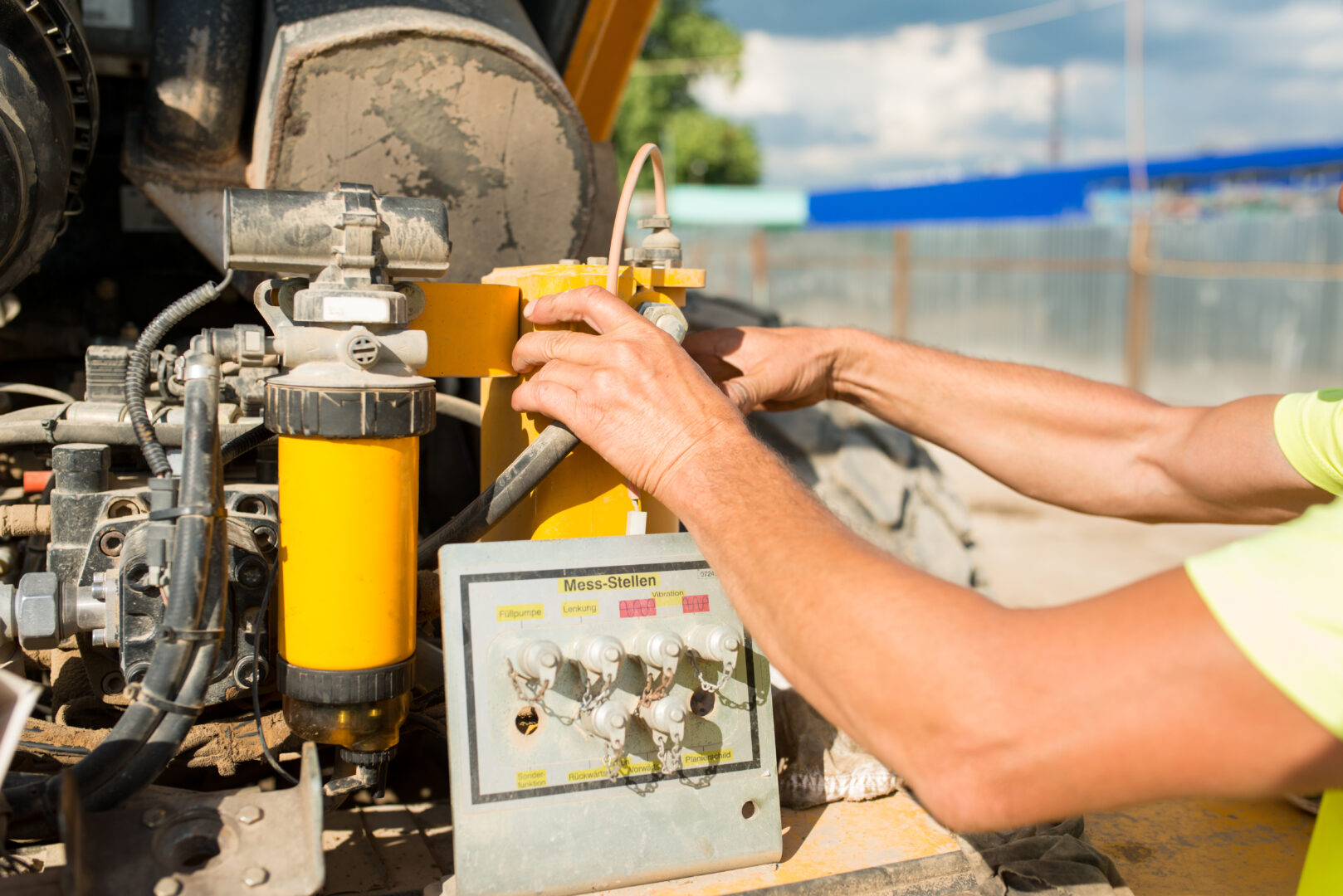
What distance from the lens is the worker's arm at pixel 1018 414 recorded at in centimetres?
164

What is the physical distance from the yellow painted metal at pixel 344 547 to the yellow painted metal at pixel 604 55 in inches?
51.4

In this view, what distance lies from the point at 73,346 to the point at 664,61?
22939 millimetres

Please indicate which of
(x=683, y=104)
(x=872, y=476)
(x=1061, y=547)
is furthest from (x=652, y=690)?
(x=683, y=104)

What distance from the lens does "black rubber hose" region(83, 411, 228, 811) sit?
1.00 m

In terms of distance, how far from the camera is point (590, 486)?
1338 millimetres

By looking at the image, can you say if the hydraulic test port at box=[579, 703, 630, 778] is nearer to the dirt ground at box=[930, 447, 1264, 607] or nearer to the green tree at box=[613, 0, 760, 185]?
the dirt ground at box=[930, 447, 1264, 607]

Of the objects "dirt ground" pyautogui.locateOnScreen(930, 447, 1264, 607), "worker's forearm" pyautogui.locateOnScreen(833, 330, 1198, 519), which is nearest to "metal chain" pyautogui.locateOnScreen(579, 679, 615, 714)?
"worker's forearm" pyautogui.locateOnScreen(833, 330, 1198, 519)

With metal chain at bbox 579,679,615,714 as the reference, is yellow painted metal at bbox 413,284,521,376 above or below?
above

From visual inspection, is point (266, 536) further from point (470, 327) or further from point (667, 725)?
point (667, 725)

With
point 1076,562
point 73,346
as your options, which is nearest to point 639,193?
point 1076,562

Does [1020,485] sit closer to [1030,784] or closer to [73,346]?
[1030,784]

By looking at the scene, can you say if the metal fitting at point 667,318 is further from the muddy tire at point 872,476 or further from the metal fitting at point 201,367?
the muddy tire at point 872,476

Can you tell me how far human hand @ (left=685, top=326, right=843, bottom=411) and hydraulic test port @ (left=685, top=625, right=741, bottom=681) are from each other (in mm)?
485

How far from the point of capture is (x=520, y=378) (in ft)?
4.45
